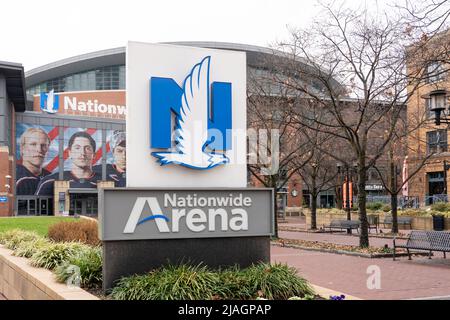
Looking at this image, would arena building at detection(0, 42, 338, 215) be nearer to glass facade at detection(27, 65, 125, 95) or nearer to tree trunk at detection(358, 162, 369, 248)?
glass facade at detection(27, 65, 125, 95)

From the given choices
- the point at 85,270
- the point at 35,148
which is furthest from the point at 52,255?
the point at 35,148

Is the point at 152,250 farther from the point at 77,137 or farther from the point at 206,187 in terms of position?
the point at 77,137

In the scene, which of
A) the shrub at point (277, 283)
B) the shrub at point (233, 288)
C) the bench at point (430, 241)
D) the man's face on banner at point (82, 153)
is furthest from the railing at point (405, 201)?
the man's face on banner at point (82, 153)

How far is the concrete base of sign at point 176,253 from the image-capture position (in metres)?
7.72

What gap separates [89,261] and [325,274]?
20.9 feet

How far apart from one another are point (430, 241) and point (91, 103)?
2890 inches

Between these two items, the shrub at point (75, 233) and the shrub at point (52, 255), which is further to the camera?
the shrub at point (75, 233)

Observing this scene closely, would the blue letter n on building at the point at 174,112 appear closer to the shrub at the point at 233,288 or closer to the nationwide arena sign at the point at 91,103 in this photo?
the shrub at the point at 233,288

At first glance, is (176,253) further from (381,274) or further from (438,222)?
(438,222)

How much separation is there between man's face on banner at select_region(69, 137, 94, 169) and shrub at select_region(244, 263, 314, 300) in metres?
65.4

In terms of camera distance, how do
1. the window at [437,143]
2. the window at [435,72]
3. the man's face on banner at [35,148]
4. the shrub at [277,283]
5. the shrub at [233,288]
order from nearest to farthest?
the shrub at [233,288] < the shrub at [277,283] < the window at [435,72] < the window at [437,143] < the man's face on banner at [35,148]

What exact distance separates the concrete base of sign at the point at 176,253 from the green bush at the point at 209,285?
247 mm

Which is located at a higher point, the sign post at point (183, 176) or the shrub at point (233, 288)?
the sign post at point (183, 176)
